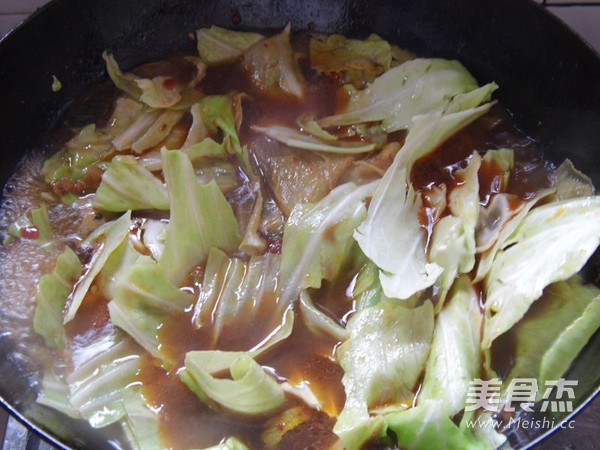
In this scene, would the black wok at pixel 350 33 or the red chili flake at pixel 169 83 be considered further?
the red chili flake at pixel 169 83

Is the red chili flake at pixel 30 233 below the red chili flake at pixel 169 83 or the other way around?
below

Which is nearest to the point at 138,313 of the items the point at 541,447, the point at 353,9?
the point at 541,447

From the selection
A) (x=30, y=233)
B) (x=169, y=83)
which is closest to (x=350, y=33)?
(x=169, y=83)

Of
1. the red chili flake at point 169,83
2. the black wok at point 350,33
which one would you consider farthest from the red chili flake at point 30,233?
the red chili flake at point 169,83

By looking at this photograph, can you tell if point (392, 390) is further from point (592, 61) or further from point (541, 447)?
point (592, 61)

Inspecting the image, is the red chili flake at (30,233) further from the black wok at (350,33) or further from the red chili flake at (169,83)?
the red chili flake at (169,83)
